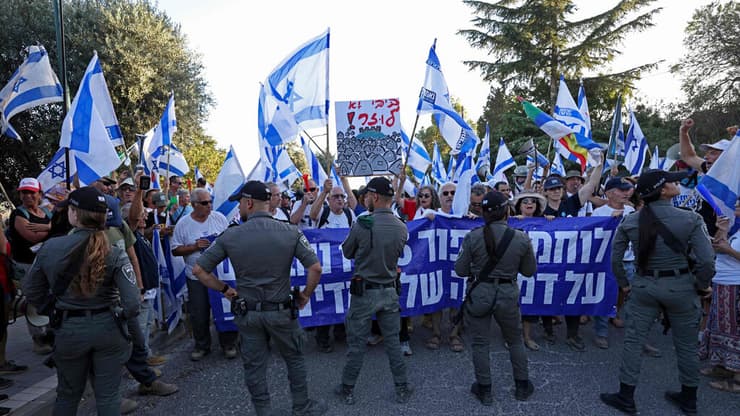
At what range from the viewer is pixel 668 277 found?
379 cm

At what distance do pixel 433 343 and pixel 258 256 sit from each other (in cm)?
307

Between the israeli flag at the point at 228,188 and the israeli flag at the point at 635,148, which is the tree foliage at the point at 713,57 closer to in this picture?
the israeli flag at the point at 635,148

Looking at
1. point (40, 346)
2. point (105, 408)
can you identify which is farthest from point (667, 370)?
point (40, 346)

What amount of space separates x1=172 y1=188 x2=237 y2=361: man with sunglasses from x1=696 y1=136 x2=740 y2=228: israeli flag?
18.4 feet

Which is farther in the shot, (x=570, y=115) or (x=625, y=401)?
(x=570, y=115)

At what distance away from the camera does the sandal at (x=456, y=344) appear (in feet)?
17.9

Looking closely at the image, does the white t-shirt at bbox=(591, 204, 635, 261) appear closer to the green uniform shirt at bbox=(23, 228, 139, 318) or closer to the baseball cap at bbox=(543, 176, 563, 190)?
the baseball cap at bbox=(543, 176, 563, 190)

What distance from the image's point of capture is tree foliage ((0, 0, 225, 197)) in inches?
691

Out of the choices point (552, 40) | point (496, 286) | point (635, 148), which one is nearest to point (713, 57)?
point (552, 40)

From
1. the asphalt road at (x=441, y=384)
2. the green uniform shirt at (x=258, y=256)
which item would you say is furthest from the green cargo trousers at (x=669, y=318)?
the green uniform shirt at (x=258, y=256)

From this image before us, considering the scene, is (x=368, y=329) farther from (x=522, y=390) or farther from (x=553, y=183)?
(x=553, y=183)

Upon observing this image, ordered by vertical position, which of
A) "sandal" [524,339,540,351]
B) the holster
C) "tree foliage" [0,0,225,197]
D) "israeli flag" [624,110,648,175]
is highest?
"tree foliage" [0,0,225,197]

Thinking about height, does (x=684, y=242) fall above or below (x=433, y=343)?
above

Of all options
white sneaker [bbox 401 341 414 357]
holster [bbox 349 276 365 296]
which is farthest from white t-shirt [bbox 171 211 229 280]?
white sneaker [bbox 401 341 414 357]
